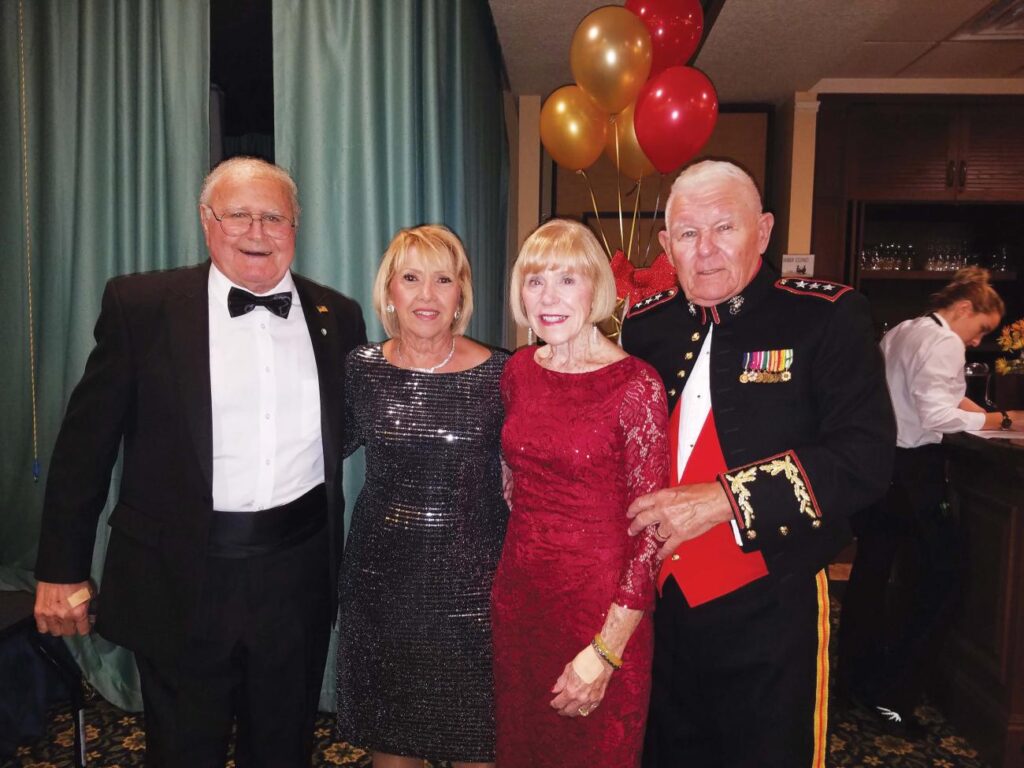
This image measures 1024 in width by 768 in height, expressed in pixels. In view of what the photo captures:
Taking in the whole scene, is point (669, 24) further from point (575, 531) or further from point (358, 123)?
point (575, 531)

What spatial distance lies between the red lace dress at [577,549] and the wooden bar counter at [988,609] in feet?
5.63

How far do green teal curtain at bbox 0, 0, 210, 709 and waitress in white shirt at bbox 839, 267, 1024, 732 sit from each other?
9.18 ft

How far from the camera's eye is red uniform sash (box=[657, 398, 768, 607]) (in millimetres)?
1428

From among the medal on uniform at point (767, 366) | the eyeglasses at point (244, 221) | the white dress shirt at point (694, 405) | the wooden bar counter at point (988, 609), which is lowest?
the wooden bar counter at point (988, 609)

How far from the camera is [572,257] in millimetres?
1513

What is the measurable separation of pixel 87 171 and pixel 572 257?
2.08 meters

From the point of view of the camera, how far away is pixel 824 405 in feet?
4.63

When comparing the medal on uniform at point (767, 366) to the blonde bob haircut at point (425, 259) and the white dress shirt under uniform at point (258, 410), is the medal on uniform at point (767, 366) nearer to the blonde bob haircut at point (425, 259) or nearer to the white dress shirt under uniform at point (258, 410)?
the blonde bob haircut at point (425, 259)

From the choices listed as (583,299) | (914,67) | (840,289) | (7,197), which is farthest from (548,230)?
(914,67)

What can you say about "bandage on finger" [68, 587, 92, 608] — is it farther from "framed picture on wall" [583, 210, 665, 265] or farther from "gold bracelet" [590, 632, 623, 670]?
"framed picture on wall" [583, 210, 665, 265]

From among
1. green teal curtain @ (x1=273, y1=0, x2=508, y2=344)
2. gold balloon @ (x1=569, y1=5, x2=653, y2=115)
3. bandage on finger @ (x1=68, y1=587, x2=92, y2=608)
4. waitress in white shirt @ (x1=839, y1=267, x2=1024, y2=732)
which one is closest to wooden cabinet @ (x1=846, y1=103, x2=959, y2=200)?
waitress in white shirt @ (x1=839, y1=267, x2=1024, y2=732)

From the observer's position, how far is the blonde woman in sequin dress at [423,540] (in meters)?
1.71

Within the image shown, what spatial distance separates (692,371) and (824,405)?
0.27 meters

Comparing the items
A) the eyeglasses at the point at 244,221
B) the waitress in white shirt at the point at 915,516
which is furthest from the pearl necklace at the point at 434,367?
the waitress in white shirt at the point at 915,516
